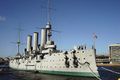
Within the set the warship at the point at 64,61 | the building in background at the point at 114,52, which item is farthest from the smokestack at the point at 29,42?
the building in background at the point at 114,52

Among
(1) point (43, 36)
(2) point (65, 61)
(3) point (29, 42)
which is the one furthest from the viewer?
(3) point (29, 42)

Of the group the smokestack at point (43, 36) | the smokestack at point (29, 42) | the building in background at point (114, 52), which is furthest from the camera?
the building in background at point (114, 52)

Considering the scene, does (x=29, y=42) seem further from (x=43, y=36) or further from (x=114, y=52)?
(x=114, y=52)

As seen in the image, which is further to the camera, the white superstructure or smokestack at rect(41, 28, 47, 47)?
smokestack at rect(41, 28, 47, 47)

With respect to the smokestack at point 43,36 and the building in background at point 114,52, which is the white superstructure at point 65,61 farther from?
the building in background at point 114,52

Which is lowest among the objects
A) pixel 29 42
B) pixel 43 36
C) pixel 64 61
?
pixel 64 61

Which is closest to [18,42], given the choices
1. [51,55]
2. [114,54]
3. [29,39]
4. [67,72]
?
[29,39]

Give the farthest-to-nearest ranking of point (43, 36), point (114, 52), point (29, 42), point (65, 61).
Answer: point (114, 52) < point (29, 42) < point (43, 36) < point (65, 61)

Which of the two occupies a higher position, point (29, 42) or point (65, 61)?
point (29, 42)

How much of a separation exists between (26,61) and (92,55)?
108 ft

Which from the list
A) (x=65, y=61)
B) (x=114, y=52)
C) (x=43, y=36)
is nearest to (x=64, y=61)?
(x=65, y=61)

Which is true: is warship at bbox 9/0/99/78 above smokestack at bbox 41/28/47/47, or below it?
below

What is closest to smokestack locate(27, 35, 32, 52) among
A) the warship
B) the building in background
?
the warship

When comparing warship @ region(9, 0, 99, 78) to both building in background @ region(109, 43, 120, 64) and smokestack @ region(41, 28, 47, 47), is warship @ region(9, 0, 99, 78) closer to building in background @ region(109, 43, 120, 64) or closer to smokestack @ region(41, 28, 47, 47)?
smokestack @ region(41, 28, 47, 47)
